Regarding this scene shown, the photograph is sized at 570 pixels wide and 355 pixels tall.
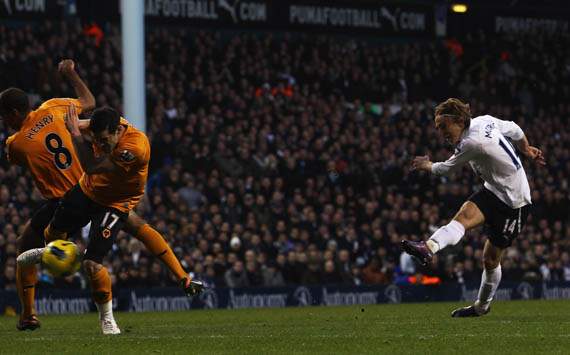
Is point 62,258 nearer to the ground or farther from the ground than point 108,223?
nearer to the ground

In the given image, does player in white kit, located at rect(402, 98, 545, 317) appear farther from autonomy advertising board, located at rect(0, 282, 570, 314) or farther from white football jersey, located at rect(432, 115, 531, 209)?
autonomy advertising board, located at rect(0, 282, 570, 314)

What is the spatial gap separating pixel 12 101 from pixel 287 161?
15.1 meters

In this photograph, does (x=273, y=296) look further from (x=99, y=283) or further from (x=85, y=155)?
(x=85, y=155)

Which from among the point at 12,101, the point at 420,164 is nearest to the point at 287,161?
the point at 420,164

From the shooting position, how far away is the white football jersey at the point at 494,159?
1195 cm

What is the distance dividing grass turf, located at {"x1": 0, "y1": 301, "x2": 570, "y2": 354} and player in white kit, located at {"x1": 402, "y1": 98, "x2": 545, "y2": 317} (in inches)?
31.2

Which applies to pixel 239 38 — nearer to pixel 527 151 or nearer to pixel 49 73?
pixel 49 73

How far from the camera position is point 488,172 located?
12273 mm

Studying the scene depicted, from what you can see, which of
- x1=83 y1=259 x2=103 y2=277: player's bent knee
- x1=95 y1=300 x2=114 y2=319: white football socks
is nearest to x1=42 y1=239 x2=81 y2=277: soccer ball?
x1=83 y1=259 x2=103 y2=277: player's bent knee

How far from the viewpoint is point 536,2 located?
126ft

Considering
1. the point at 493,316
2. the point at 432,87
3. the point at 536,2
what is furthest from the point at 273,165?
the point at 536,2

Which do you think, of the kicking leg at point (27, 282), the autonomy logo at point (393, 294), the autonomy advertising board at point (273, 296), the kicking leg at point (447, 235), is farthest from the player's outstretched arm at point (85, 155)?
the autonomy logo at point (393, 294)

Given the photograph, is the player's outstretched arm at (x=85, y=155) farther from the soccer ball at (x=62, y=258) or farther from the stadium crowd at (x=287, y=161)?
the stadium crowd at (x=287, y=161)

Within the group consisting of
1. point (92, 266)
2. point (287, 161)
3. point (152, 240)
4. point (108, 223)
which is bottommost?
point (92, 266)
